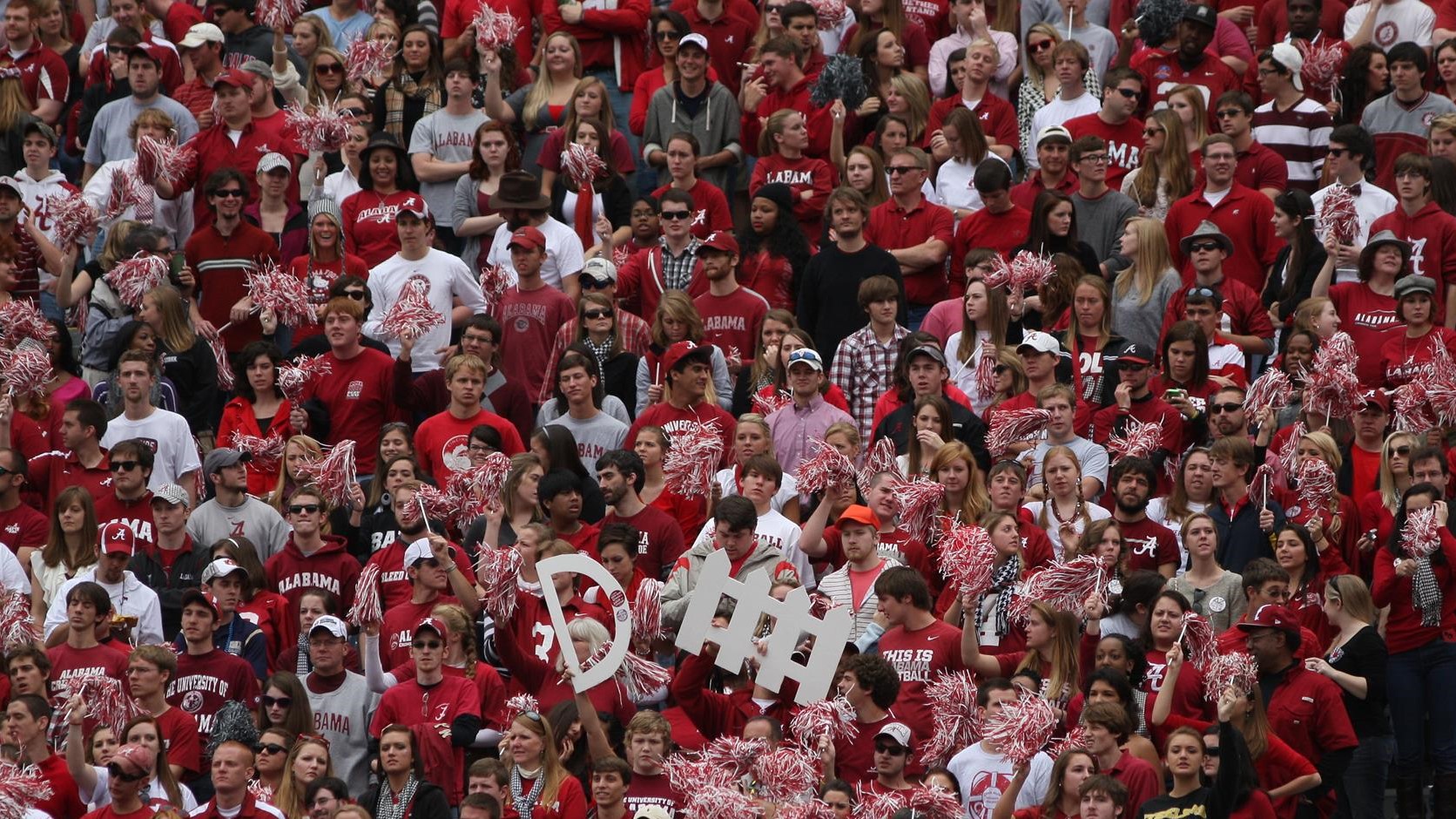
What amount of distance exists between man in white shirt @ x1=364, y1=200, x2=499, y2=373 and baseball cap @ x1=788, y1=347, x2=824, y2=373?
2.37 m

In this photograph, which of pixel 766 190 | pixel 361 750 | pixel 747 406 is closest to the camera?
pixel 361 750

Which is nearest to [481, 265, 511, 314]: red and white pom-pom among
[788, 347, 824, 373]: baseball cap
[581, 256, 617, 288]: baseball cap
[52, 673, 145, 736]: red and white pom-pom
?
[581, 256, 617, 288]: baseball cap

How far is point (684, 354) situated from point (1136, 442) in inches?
98.5

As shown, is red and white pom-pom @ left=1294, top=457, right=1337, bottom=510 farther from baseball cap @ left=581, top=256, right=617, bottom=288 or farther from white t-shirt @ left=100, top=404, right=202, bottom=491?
white t-shirt @ left=100, top=404, right=202, bottom=491

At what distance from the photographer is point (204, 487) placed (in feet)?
51.0

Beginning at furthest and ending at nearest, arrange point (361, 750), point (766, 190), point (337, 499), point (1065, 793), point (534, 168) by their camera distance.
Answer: point (534, 168)
point (766, 190)
point (337, 499)
point (361, 750)
point (1065, 793)

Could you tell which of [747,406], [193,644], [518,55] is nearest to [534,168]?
[518,55]

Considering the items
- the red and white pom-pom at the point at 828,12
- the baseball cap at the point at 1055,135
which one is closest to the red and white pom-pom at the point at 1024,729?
the baseball cap at the point at 1055,135

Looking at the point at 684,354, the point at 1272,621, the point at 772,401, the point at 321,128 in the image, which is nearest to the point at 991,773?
the point at 1272,621

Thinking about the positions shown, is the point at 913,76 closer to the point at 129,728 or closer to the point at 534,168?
the point at 534,168

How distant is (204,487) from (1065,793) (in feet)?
19.4

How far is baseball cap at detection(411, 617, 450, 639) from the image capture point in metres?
12.9

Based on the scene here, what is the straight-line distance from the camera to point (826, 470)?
13.8 meters

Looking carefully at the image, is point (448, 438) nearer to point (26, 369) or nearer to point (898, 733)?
point (26, 369)
